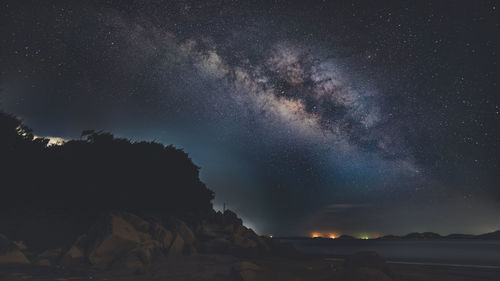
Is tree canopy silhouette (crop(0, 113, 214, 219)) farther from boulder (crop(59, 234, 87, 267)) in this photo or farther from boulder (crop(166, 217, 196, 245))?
boulder (crop(59, 234, 87, 267))

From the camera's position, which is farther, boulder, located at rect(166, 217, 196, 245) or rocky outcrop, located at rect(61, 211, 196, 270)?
boulder, located at rect(166, 217, 196, 245)

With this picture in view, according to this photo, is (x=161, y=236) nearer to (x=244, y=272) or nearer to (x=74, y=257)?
(x=74, y=257)

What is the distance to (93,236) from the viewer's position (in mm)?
21844

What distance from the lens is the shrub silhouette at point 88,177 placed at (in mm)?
26531

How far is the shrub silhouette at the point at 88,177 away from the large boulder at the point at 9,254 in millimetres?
6925

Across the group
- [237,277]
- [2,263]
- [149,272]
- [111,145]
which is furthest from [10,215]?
[237,277]

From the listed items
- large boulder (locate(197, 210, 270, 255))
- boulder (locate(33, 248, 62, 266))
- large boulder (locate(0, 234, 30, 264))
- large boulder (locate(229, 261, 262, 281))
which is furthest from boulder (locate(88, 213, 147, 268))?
large boulder (locate(229, 261, 262, 281))

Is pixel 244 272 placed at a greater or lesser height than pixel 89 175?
lesser

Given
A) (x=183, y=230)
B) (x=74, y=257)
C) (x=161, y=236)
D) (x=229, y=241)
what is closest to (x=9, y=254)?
(x=74, y=257)

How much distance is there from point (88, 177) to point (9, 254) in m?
11.5

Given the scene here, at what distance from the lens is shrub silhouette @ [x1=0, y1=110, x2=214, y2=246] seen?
87.0ft

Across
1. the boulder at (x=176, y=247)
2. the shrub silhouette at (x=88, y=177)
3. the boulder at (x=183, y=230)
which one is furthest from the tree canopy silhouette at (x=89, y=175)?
the boulder at (x=176, y=247)

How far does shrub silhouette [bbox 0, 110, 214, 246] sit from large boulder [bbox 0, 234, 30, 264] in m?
6.92

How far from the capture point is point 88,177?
2962 centimetres
